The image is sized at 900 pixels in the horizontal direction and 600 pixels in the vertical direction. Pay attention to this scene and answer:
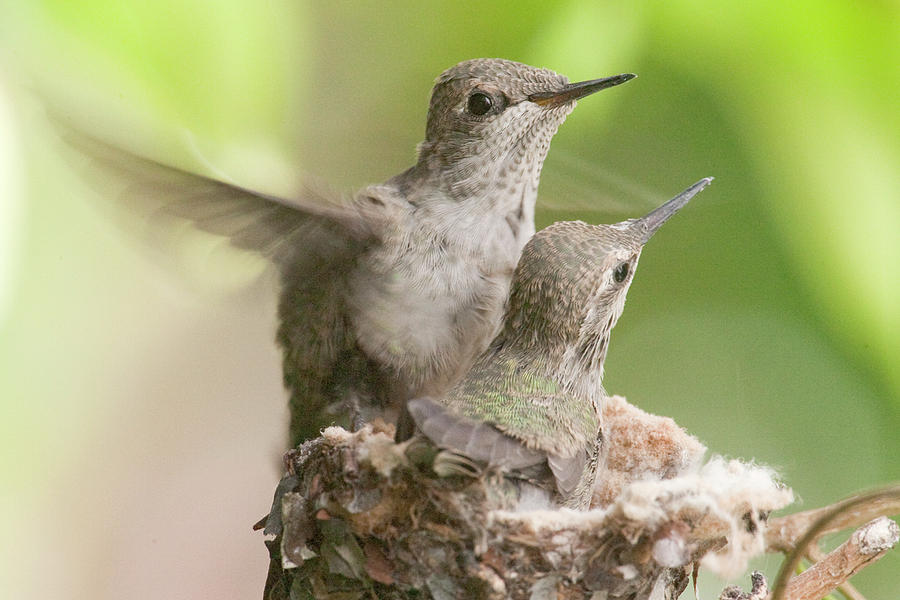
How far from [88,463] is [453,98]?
0.98m

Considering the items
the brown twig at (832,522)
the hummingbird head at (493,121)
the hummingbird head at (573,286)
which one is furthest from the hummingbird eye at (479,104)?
the brown twig at (832,522)

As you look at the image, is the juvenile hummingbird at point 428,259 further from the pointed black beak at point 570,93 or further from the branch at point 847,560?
the branch at point 847,560

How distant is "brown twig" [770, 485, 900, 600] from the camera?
859 mm

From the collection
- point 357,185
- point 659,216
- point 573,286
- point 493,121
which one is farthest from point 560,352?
point 357,185

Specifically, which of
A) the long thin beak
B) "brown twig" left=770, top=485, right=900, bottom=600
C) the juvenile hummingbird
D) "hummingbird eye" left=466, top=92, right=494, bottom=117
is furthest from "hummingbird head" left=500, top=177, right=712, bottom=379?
"brown twig" left=770, top=485, right=900, bottom=600

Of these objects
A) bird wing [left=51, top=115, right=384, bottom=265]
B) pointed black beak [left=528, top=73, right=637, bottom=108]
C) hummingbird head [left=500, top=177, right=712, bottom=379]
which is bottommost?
hummingbird head [left=500, top=177, right=712, bottom=379]

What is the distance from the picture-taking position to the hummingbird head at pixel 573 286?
1103mm

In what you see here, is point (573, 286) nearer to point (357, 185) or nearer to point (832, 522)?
point (832, 522)

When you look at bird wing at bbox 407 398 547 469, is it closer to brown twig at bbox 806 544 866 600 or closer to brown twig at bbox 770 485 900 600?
brown twig at bbox 770 485 900 600

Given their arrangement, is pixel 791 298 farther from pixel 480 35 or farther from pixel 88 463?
pixel 88 463

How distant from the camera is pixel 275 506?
3.48 ft

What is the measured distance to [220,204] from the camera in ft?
3.42

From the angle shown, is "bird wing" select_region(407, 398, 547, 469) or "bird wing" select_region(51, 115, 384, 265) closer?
"bird wing" select_region(407, 398, 547, 469)

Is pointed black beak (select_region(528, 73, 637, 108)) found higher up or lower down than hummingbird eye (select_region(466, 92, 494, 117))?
lower down
